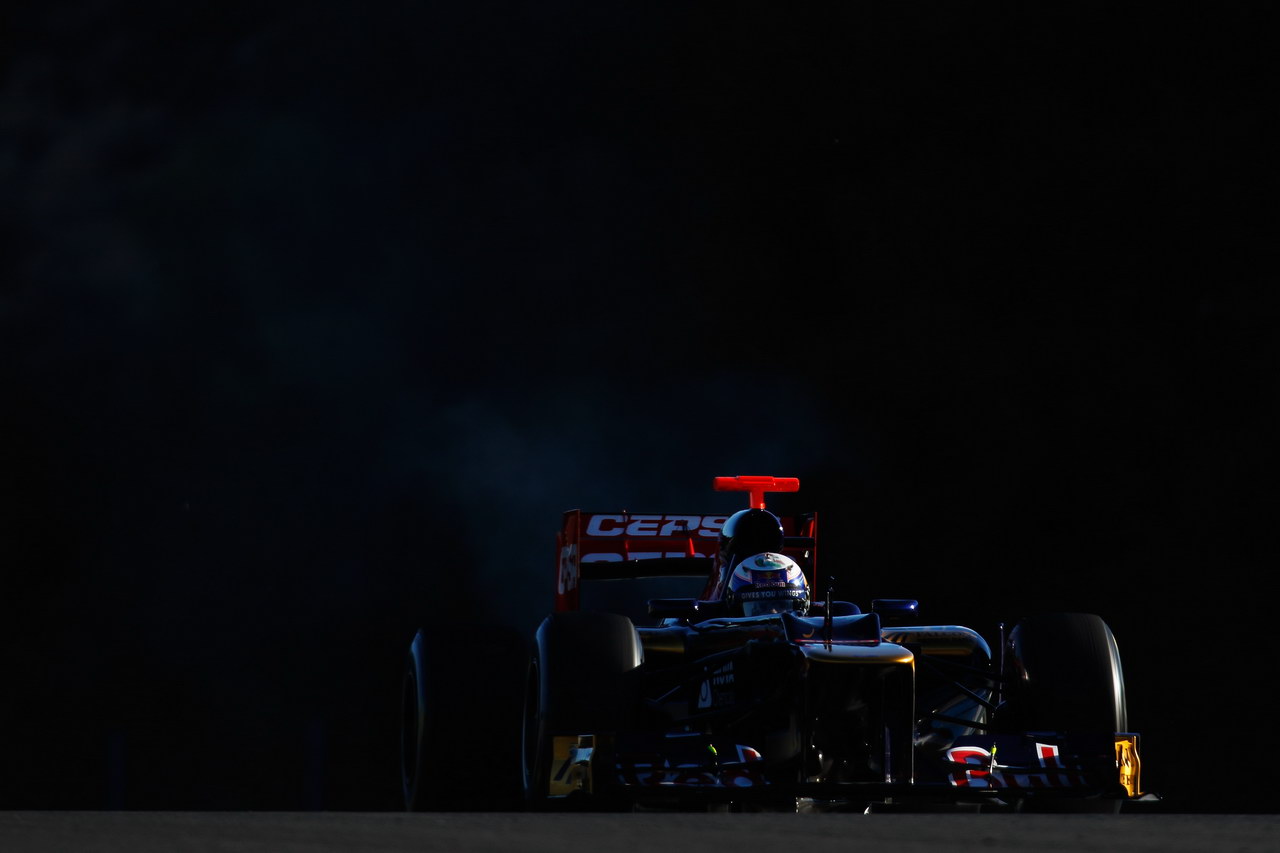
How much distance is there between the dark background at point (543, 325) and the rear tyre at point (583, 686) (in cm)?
895

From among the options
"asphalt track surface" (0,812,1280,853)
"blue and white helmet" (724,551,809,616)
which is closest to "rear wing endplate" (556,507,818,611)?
"blue and white helmet" (724,551,809,616)

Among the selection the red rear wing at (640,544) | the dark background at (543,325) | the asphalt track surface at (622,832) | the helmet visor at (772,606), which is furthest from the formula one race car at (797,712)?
the dark background at (543,325)

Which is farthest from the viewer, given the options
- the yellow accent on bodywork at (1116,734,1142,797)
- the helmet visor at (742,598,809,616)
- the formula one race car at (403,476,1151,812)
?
the helmet visor at (742,598,809,616)

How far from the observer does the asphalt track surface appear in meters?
3.92

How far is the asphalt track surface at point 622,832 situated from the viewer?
3922mm

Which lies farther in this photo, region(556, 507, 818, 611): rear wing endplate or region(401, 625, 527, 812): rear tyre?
region(556, 507, 818, 611): rear wing endplate

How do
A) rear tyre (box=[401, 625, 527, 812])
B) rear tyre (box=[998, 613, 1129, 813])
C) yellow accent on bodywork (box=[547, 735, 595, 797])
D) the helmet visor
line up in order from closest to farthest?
yellow accent on bodywork (box=[547, 735, 595, 797]), rear tyre (box=[998, 613, 1129, 813]), rear tyre (box=[401, 625, 527, 812]), the helmet visor

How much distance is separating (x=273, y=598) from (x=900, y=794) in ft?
41.9

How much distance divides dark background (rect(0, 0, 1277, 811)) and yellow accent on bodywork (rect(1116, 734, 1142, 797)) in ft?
26.4

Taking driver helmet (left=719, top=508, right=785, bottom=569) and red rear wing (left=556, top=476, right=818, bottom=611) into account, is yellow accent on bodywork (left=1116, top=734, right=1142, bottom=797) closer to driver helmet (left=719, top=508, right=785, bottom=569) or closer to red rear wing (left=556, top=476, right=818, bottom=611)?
driver helmet (left=719, top=508, right=785, bottom=569)

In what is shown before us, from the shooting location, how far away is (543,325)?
19078 millimetres

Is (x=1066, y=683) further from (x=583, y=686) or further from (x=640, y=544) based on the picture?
(x=640, y=544)

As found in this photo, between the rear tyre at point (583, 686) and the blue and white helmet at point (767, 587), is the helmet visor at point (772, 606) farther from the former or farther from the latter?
the rear tyre at point (583, 686)

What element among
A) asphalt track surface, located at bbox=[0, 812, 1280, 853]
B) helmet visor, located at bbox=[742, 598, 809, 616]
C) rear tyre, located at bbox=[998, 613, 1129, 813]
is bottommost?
asphalt track surface, located at bbox=[0, 812, 1280, 853]
